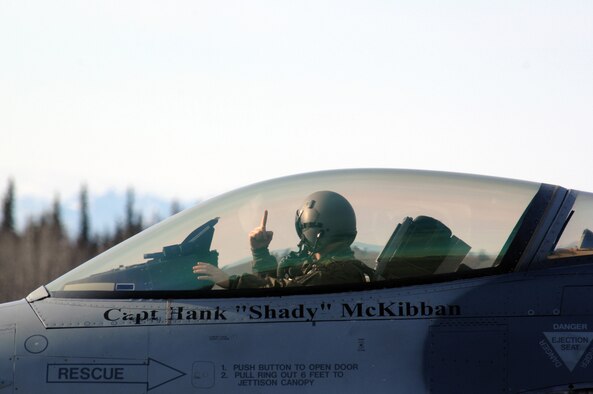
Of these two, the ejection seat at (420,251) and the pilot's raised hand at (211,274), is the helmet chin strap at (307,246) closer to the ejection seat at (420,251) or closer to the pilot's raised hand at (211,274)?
the ejection seat at (420,251)

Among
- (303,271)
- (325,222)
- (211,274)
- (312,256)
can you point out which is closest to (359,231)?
(325,222)

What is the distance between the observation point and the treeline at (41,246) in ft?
132

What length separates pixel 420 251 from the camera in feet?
23.8

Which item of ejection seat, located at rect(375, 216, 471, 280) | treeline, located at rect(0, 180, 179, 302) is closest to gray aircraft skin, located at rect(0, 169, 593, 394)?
ejection seat, located at rect(375, 216, 471, 280)

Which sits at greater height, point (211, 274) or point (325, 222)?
point (325, 222)

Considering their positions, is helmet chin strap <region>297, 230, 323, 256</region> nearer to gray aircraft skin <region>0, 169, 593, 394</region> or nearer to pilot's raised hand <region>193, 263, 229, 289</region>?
gray aircraft skin <region>0, 169, 593, 394</region>

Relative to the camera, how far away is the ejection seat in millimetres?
7168

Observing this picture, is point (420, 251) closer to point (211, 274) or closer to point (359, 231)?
point (359, 231)

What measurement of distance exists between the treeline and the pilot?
30764 millimetres

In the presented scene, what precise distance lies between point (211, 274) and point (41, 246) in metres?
37.9

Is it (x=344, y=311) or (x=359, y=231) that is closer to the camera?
(x=344, y=311)

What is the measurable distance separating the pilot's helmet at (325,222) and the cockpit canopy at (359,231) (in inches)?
1.9

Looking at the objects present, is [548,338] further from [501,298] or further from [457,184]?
[457,184]

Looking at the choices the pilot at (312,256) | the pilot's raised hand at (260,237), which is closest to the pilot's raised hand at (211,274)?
the pilot at (312,256)
